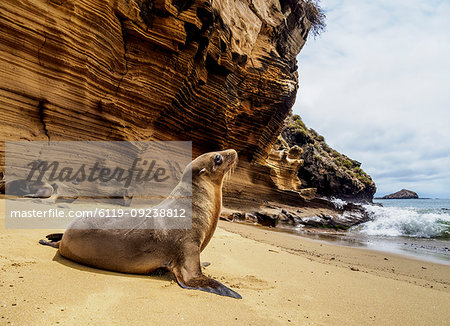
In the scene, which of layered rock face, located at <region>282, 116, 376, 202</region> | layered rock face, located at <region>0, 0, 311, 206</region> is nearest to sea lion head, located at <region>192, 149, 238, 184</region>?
layered rock face, located at <region>0, 0, 311, 206</region>

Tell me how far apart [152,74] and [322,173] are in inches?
1019

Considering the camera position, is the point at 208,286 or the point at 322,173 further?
the point at 322,173

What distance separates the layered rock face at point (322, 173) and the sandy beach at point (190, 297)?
28.1 metres

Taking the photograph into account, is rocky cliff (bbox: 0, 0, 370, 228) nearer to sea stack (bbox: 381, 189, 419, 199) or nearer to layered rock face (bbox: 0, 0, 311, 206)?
layered rock face (bbox: 0, 0, 311, 206)

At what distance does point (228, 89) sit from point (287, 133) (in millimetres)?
21991

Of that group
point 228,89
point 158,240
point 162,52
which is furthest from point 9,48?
point 228,89

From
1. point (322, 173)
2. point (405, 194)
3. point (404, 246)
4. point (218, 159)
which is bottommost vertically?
point (404, 246)

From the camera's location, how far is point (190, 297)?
2.08 m

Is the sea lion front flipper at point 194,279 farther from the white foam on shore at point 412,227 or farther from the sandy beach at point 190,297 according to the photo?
the white foam on shore at point 412,227

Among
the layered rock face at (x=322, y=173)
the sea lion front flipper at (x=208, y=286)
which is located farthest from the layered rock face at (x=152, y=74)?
the layered rock face at (x=322, y=173)

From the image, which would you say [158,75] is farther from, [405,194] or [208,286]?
[405,194]

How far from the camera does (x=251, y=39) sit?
15992mm

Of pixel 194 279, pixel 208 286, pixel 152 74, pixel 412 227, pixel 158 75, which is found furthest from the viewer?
pixel 412 227

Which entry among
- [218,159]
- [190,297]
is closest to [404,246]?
[218,159]
